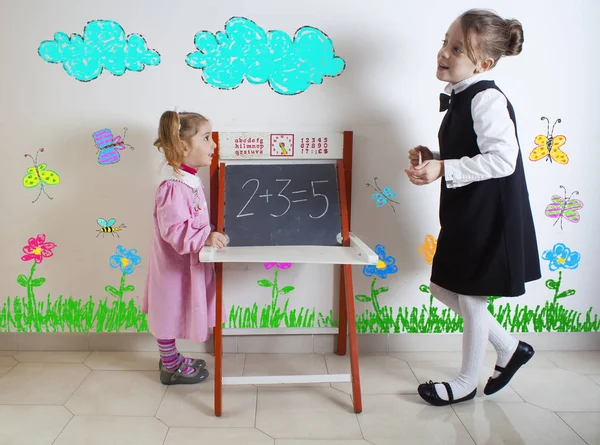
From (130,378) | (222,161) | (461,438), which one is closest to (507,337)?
(461,438)

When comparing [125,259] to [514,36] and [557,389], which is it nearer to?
[514,36]

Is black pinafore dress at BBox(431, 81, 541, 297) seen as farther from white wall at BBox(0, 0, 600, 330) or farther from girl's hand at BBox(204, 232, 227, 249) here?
girl's hand at BBox(204, 232, 227, 249)

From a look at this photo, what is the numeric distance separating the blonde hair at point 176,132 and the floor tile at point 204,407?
0.88 metres

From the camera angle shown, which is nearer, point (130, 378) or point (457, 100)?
point (457, 100)

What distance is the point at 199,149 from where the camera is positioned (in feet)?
5.90

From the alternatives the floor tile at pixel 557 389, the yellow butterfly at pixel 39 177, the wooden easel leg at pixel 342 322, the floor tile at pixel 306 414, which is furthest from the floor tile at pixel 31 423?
the floor tile at pixel 557 389

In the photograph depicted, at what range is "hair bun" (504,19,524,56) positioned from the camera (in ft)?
5.10

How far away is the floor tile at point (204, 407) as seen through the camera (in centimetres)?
168

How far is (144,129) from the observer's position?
78.7 inches

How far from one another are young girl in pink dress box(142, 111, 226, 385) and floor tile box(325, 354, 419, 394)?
601mm

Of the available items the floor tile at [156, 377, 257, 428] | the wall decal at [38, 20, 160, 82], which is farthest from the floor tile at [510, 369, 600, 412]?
the wall decal at [38, 20, 160, 82]

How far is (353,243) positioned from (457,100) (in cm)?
64

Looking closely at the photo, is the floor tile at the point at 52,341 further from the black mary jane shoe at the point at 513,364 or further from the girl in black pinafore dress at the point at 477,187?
the black mary jane shoe at the point at 513,364

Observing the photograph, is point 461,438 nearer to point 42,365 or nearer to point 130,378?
A: point 130,378
